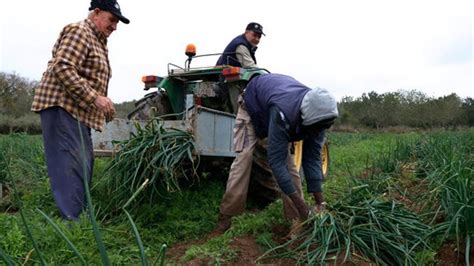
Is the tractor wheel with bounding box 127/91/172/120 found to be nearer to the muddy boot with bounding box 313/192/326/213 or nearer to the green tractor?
the green tractor

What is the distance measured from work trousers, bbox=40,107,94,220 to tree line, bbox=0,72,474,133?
17503mm

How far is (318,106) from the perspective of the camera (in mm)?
3070

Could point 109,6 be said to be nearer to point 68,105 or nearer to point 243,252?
point 68,105

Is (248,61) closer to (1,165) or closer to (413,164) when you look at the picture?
(413,164)

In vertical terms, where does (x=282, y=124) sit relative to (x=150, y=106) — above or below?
below

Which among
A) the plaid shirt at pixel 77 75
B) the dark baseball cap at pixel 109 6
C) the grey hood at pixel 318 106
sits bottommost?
the grey hood at pixel 318 106

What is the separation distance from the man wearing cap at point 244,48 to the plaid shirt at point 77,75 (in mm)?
1736

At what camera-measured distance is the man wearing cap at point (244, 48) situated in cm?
505

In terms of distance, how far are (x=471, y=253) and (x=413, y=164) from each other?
222cm

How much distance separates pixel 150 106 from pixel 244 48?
1178mm

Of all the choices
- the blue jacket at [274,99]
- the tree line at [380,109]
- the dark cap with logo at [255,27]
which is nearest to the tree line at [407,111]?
the tree line at [380,109]

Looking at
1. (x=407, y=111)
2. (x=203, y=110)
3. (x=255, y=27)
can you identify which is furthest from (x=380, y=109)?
(x=203, y=110)

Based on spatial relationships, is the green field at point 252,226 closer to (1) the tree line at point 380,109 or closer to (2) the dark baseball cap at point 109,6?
(2) the dark baseball cap at point 109,6

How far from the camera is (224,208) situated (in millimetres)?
3902
